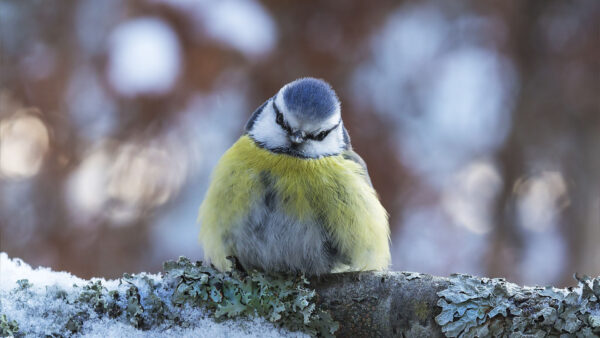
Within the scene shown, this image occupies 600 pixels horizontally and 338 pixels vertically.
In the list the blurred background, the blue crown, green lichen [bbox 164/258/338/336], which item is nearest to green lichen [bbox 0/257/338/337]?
green lichen [bbox 164/258/338/336]

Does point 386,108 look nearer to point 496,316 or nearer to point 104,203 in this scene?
point 104,203

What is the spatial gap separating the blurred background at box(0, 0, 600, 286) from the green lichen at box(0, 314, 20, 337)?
156 cm

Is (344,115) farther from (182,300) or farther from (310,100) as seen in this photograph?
(182,300)

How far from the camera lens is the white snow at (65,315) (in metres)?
1.34

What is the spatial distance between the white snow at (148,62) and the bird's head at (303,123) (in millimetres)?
1083

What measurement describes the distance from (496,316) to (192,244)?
2.00 metres

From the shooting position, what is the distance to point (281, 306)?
1.48 metres

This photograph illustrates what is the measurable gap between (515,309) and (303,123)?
2.91 feet

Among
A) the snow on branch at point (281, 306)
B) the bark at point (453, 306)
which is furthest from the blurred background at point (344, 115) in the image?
the bark at point (453, 306)

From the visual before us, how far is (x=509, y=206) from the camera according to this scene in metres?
3.65

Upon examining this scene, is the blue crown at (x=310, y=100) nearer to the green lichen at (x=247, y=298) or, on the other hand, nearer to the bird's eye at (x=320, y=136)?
the bird's eye at (x=320, y=136)

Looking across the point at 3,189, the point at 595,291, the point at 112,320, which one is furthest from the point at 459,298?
the point at 3,189

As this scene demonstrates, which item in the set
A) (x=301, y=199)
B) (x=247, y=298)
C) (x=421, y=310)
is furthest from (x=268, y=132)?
(x=421, y=310)

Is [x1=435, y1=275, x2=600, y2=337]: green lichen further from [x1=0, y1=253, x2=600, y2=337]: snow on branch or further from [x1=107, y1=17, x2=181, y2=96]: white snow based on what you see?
[x1=107, y1=17, x2=181, y2=96]: white snow
